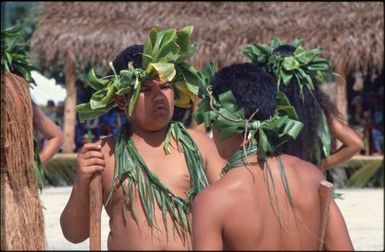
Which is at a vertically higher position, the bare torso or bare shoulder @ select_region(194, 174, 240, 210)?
bare shoulder @ select_region(194, 174, 240, 210)

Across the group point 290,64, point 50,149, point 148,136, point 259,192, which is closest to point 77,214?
point 148,136

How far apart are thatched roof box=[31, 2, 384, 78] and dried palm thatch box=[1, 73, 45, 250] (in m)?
10.6

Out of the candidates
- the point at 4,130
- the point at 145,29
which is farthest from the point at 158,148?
the point at 145,29

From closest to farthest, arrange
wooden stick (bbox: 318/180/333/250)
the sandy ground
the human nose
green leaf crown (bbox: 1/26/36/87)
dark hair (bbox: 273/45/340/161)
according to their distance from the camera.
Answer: wooden stick (bbox: 318/180/333/250)
the human nose
dark hair (bbox: 273/45/340/161)
green leaf crown (bbox: 1/26/36/87)
the sandy ground

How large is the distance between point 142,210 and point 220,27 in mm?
13436

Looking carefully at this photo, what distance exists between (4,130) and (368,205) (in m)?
7.47

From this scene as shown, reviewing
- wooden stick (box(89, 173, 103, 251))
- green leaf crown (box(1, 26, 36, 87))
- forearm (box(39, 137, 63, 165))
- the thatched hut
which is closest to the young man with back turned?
wooden stick (box(89, 173, 103, 251))

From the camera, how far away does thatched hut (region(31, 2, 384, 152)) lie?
16.4 m

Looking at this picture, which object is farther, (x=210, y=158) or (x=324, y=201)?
(x=210, y=158)

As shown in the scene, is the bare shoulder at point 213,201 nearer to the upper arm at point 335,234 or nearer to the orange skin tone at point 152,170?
the upper arm at point 335,234

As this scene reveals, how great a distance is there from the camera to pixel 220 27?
17.0 m

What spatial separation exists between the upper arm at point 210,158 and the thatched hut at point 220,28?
40.0ft

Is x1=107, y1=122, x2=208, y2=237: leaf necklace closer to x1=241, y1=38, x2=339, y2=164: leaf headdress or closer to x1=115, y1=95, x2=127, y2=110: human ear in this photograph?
x1=115, y1=95, x2=127, y2=110: human ear

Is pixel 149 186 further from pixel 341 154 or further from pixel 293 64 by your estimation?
pixel 341 154
